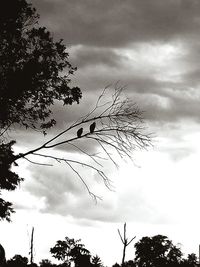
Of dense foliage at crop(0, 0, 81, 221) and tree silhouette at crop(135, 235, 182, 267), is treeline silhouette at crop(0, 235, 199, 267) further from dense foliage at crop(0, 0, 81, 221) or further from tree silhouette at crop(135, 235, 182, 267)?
dense foliage at crop(0, 0, 81, 221)

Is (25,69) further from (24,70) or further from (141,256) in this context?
(141,256)

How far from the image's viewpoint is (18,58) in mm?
16125

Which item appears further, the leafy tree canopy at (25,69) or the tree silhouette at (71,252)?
the tree silhouette at (71,252)

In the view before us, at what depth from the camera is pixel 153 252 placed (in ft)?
193

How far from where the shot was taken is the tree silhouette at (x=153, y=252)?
5794 centimetres

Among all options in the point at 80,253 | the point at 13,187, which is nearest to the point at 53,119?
the point at 13,187

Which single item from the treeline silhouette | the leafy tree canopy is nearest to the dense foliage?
the leafy tree canopy

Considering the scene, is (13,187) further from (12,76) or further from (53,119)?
(12,76)

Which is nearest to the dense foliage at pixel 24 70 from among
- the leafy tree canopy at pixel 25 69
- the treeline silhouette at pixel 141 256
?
the leafy tree canopy at pixel 25 69

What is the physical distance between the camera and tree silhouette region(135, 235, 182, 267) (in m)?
57.9

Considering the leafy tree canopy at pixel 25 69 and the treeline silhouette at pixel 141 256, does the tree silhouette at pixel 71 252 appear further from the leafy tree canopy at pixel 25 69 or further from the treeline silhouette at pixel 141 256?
the leafy tree canopy at pixel 25 69

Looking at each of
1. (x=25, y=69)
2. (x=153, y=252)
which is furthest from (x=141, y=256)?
(x=25, y=69)

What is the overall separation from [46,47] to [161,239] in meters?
49.4

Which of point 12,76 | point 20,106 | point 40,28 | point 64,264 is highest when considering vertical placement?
point 40,28
